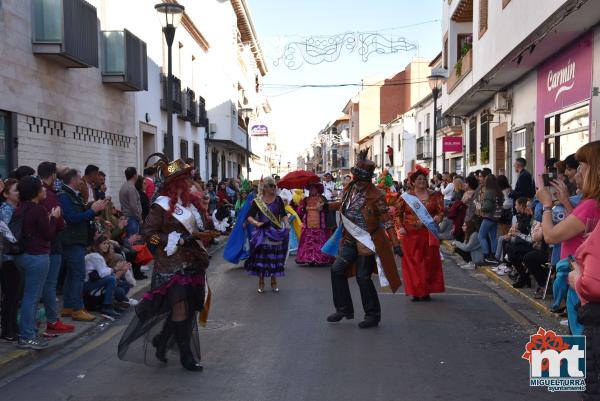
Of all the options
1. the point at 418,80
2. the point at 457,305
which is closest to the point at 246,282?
the point at 457,305

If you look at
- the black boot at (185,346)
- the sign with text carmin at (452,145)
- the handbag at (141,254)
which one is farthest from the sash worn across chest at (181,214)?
the sign with text carmin at (452,145)

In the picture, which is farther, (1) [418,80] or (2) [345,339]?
(1) [418,80]

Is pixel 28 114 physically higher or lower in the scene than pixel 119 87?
lower

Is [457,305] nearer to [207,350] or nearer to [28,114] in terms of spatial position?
[207,350]

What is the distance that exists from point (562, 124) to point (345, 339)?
386 inches

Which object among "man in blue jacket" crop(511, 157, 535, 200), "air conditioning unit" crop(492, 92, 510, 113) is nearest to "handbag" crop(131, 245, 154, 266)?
"man in blue jacket" crop(511, 157, 535, 200)

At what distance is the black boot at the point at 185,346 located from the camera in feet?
19.3

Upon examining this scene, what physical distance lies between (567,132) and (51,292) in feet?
36.2

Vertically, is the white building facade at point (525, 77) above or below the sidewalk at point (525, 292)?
above

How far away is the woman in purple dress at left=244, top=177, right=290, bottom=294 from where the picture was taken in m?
10.4

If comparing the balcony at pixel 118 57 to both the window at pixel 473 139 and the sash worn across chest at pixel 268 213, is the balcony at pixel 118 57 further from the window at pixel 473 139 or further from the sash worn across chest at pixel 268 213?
the window at pixel 473 139

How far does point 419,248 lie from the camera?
9336 mm

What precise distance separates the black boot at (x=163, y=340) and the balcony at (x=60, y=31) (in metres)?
8.09

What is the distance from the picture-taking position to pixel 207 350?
6.59 meters
